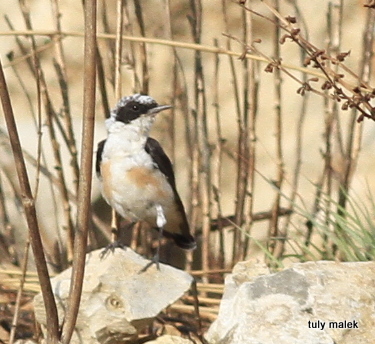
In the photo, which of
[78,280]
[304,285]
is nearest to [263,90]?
[304,285]

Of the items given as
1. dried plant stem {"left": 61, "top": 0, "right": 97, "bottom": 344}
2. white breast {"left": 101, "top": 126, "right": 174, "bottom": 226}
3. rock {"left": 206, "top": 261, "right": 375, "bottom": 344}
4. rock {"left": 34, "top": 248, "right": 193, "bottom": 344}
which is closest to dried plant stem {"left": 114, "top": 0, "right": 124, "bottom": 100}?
white breast {"left": 101, "top": 126, "right": 174, "bottom": 226}

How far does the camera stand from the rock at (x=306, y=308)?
296 centimetres

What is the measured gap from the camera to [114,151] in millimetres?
4520

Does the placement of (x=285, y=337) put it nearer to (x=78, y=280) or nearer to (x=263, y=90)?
(x=78, y=280)

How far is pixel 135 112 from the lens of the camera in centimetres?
455

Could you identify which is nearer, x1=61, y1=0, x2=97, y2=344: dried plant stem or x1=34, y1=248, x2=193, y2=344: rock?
x1=61, y1=0, x2=97, y2=344: dried plant stem

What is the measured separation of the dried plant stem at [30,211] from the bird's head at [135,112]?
7.25 feet

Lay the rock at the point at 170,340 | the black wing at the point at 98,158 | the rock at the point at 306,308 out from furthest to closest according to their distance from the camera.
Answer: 1. the black wing at the point at 98,158
2. the rock at the point at 170,340
3. the rock at the point at 306,308

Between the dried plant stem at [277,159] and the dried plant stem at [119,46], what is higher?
the dried plant stem at [119,46]

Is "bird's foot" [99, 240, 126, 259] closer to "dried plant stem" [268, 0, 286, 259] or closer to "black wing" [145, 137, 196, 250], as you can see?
"black wing" [145, 137, 196, 250]

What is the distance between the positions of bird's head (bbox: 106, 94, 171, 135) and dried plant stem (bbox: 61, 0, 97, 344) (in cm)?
218

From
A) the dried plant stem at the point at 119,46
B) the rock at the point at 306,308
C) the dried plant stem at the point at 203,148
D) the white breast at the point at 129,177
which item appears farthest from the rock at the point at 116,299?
the dried plant stem at the point at 203,148

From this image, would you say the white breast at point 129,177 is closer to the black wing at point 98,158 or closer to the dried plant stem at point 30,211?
the black wing at point 98,158

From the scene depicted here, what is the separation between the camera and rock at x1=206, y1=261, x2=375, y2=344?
2.96m
